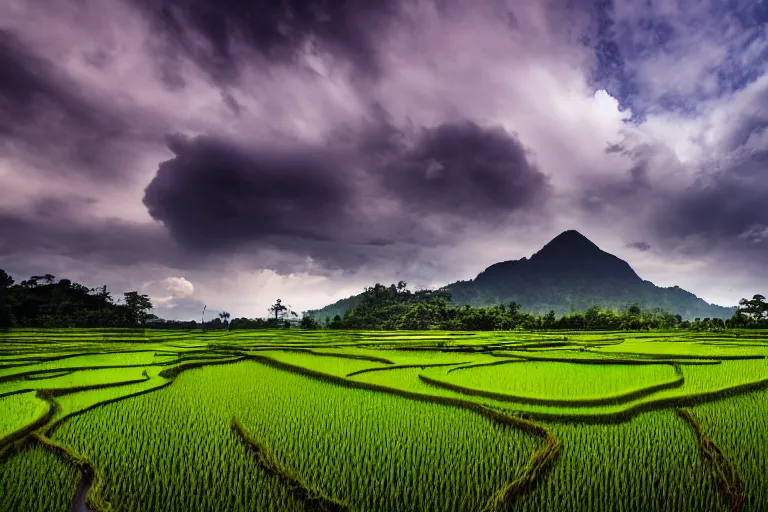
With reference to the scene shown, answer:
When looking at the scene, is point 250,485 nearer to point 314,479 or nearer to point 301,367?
point 314,479

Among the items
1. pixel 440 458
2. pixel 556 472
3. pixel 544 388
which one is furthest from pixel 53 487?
pixel 544 388

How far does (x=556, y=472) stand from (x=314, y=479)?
2.96m

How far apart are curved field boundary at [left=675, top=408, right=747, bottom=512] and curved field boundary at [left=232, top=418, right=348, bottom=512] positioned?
172 inches

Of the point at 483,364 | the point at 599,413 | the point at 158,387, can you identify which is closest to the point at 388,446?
the point at 599,413

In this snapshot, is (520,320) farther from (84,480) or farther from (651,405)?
(84,480)

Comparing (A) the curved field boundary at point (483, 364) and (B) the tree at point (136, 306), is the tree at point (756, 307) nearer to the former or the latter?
(A) the curved field boundary at point (483, 364)

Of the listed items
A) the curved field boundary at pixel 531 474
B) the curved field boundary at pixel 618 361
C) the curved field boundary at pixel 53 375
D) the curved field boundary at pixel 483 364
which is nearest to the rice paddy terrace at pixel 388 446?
the curved field boundary at pixel 531 474

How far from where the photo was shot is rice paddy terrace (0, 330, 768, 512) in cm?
468

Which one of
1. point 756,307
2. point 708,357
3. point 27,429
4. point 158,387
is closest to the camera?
point 27,429

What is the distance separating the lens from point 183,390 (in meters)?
8.84

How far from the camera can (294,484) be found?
15.6ft

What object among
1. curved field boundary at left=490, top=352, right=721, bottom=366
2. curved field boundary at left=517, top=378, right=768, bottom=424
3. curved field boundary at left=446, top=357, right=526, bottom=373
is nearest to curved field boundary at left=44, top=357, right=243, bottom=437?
curved field boundary at left=446, top=357, right=526, bottom=373

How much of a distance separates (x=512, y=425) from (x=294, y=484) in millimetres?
3322

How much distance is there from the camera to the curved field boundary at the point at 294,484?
4.50 meters
